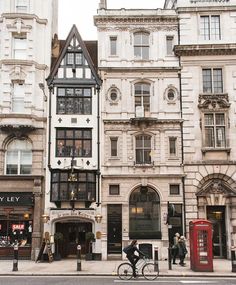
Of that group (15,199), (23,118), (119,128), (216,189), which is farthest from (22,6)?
(216,189)

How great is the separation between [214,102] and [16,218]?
50.2ft

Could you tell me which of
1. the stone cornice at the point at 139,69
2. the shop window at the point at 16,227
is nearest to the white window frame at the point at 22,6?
the stone cornice at the point at 139,69

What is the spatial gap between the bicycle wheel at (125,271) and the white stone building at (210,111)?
964cm

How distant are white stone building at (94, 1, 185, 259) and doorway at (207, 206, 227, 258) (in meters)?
2.21

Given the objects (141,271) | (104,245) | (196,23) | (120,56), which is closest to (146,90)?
(120,56)

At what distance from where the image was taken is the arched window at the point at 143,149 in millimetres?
28891

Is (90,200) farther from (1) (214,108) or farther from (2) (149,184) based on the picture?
(1) (214,108)

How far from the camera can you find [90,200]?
90.7 ft

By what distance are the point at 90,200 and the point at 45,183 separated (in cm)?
323

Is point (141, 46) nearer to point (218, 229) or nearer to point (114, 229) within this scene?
point (114, 229)

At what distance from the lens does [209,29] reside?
30219mm

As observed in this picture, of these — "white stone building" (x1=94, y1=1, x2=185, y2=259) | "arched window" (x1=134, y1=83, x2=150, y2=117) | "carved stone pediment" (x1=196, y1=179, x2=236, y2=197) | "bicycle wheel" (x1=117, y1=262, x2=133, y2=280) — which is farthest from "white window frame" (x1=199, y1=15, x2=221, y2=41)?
"bicycle wheel" (x1=117, y1=262, x2=133, y2=280)

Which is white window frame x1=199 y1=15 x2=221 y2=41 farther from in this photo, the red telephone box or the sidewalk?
the sidewalk

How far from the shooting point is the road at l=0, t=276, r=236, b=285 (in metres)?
16.9
